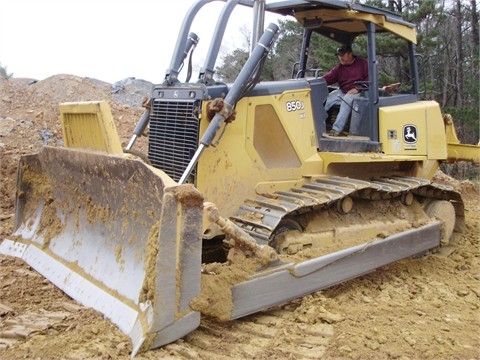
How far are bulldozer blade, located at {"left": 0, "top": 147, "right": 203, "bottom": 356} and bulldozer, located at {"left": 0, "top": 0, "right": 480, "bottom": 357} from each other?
0.01m

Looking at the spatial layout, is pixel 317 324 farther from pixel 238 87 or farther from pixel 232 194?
pixel 238 87

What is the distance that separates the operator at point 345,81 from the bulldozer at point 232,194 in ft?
0.45

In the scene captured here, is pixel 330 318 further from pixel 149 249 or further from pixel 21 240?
pixel 21 240

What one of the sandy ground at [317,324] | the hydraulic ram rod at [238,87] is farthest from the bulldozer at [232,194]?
the sandy ground at [317,324]

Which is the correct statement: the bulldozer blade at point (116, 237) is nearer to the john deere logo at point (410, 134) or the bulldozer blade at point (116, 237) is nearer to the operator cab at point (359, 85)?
the operator cab at point (359, 85)

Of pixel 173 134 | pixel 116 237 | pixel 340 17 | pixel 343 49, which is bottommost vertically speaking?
pixel 116 237

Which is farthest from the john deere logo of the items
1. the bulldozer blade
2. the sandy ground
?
the bulldozer blade

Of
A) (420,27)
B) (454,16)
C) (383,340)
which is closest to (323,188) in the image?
(383,340)

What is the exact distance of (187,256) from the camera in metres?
3.35

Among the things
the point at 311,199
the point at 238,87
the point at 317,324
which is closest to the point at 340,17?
the point at 238,87

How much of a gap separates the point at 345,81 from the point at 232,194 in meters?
2.14

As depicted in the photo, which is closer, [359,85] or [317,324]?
[317,324]

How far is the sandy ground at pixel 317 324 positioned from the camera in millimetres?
3357

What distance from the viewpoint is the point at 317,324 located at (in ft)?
12.8
